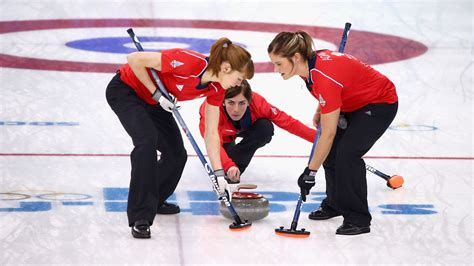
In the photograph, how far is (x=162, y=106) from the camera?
4.41m

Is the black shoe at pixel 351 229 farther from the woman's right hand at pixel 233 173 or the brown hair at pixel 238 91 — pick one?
the brown hair at pixel 238 91

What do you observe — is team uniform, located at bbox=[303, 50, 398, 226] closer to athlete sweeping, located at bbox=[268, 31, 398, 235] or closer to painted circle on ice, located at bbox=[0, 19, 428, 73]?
athlete sweeping, located at bbox=[268, 31, 398, 235]

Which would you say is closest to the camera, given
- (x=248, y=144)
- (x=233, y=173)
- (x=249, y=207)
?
(x=249, y=207)

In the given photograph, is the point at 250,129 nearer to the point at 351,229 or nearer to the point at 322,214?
the point at 322,214

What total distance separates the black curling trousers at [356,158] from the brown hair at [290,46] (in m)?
0.45

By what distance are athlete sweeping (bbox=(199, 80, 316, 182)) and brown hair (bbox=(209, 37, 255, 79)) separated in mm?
827

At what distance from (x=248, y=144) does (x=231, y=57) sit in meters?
1.13

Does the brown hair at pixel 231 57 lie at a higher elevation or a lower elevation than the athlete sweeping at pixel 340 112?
higher

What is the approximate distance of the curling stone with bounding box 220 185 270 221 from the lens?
4523 millimetres

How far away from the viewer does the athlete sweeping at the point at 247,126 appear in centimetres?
507

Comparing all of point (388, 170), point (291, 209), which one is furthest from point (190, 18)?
point (291, 209)

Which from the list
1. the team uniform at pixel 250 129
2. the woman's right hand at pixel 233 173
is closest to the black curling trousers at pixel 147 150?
the woman's right hand at pixel 233 173

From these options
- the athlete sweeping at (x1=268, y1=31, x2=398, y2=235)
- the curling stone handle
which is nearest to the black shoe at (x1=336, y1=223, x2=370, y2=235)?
the athlete sweeping at (x1=268, y1=31, x2=398, y2=235)

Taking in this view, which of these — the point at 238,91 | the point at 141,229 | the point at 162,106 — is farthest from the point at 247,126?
the point at 141,229
